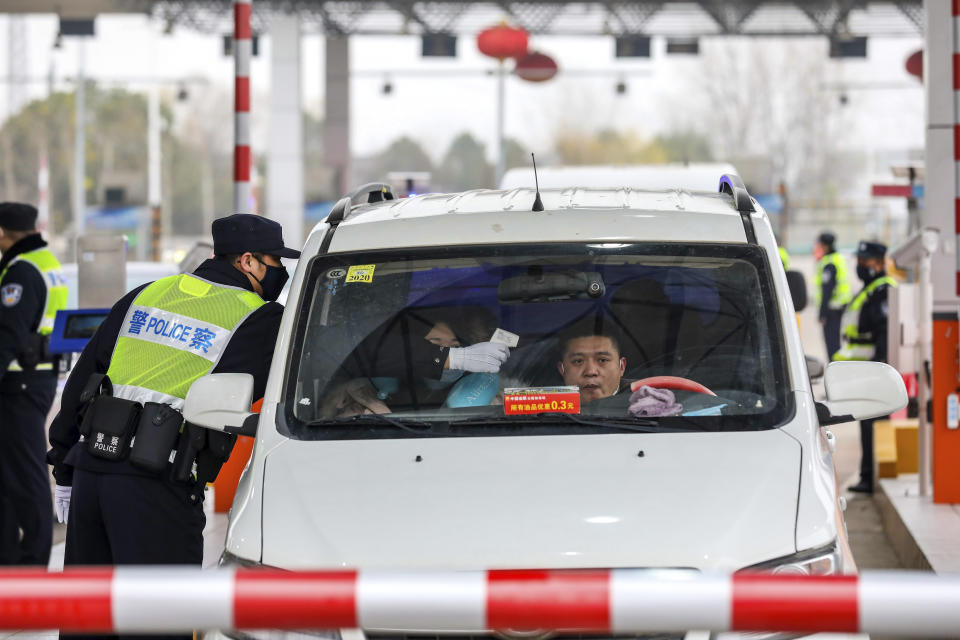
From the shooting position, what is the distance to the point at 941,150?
892 cm

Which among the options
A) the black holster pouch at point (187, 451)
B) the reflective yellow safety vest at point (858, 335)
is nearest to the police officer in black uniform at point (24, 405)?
the black holster pouch at point (187, 451)

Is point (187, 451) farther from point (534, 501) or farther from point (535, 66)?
point (535, 66)

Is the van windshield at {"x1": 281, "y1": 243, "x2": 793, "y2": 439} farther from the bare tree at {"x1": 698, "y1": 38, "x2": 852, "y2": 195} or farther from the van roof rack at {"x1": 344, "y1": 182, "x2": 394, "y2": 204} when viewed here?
the bare tree at {"x1": 698, "y1": 38, "x2": 852, "y2": 195}

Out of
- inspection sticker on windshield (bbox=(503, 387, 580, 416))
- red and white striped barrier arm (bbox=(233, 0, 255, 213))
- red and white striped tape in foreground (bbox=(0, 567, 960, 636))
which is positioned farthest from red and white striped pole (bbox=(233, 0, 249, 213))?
red and white striped tape in foreground (bbox=(0, 567, 960, 636))

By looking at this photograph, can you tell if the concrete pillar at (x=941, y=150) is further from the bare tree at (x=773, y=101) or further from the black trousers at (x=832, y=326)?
the bare tree at (x=773, y=101)

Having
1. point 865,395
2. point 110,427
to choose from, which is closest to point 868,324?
point 865,395

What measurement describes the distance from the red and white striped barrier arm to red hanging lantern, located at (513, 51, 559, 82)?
1242 cm

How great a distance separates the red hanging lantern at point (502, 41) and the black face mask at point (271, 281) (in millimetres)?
14521

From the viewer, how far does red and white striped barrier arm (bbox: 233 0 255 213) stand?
8.55 meters

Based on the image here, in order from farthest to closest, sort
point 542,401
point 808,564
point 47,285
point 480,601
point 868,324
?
1. point 868,324
2. point 47,285
3. point 542,401
4. point 808,564
5. point 480,601

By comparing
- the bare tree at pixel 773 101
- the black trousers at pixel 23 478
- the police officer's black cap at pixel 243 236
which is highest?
the bare tree at pixel 773 101

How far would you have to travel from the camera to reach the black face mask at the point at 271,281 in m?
5.04

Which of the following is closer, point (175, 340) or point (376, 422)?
point (376, 422)

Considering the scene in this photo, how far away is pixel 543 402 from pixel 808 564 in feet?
3.18
